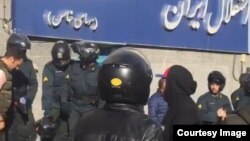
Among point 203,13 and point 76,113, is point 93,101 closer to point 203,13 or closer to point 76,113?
point 76,113

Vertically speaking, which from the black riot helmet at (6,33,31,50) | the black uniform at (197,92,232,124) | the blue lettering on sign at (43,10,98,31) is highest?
the blue lettering on sign at (43,10,98,31)

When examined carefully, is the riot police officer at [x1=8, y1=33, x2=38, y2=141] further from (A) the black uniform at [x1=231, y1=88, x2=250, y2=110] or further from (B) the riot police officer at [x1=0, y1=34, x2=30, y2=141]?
(A) the black uniform at [x1=231, y1=88, x2=250, y2=110]

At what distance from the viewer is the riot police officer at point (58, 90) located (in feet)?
29.0

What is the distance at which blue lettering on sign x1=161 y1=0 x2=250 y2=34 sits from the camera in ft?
45.0

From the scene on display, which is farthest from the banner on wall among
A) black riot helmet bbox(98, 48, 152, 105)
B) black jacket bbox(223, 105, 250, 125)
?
black riot helmet bbox(98, 48, 152, 105)

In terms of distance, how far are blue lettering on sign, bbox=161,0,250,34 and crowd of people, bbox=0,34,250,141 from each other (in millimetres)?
3594

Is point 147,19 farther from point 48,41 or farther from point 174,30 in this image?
point 48,41

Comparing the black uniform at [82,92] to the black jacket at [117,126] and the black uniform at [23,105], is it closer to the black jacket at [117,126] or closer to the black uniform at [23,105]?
the black uniform at [23,105]

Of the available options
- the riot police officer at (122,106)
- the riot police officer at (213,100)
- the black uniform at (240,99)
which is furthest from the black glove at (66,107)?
the riot police officer at (122,106)

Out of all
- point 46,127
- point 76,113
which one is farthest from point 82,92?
point 46,127

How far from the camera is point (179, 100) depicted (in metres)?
5.59

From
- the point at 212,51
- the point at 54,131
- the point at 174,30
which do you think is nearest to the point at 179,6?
the point at 174,30

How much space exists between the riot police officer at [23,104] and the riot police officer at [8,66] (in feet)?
0.94

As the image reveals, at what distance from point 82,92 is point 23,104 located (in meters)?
1.19
